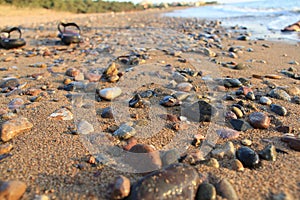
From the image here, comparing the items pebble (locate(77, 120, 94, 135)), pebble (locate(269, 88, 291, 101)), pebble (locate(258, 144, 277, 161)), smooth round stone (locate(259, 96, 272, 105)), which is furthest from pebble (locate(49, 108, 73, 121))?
pebble (locate(269, 88, 291, 101))

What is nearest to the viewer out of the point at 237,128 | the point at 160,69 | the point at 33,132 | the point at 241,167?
the point at 241,167

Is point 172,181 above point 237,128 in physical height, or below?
above

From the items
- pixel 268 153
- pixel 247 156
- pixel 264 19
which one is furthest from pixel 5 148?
pixel 264 19

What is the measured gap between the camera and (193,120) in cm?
173

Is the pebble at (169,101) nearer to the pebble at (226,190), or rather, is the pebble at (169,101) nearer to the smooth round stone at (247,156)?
the smooth round stone at (247,156)

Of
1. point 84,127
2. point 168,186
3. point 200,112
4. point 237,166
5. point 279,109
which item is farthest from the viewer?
point 279,109

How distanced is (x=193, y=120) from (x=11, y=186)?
4.02ft

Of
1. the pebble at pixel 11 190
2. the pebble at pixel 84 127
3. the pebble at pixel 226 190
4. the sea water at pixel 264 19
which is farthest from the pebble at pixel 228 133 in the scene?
the sea water at pixel 264 19

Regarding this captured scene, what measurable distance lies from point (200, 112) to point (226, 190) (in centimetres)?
79

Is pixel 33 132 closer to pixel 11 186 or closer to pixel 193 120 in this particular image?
pixel 11 186

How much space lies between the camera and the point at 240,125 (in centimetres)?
163

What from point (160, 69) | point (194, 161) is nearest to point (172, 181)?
point (194, 161)

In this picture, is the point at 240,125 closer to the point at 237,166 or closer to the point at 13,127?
the point at 237,166

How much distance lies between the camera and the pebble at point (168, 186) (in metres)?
0.92
